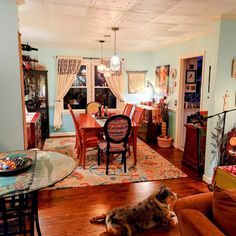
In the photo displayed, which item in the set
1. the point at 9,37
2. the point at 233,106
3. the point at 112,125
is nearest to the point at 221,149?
the point at 233,106

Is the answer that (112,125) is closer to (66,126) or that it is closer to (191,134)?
(191,134)

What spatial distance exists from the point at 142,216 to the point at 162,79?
4302mm

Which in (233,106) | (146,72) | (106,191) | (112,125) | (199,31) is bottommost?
(106,191)

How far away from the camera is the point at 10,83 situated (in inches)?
103

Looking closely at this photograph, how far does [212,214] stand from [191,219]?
217mm

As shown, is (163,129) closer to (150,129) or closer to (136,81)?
(150,129)

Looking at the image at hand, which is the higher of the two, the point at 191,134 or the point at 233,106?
the point at 233,106

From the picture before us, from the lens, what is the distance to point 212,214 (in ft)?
5.17

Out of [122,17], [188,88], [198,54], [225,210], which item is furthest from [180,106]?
[225,210]

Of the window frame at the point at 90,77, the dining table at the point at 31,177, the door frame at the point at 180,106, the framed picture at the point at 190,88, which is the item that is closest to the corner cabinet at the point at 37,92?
the window frame at the point at 90,77

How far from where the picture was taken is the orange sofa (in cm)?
135

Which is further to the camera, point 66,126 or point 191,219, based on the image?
point 66,126

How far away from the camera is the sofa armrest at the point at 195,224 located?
135 centimetres

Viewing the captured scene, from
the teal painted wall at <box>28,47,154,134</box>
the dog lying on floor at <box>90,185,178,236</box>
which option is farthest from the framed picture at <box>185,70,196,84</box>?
the dog lying on floor at <box>90,185,178,236</box>
